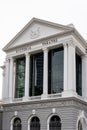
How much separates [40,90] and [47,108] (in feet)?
11.6

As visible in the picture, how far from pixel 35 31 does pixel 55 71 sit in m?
5.98

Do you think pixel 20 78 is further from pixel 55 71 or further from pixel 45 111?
pixel 45 111

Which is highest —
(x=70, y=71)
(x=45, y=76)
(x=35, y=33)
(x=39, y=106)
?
(x=35, y=33)

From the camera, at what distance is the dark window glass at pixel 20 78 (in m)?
39.3

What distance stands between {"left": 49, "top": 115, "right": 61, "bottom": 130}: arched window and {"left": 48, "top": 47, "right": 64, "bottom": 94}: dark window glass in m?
3.26

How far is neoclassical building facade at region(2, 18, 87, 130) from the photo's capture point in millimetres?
33156

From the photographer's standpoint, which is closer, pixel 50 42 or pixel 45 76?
pixel 45 76

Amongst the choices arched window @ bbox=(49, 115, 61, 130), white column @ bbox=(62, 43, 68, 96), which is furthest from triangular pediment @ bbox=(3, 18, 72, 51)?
arched window @ bbox=(49, 115, 61, 130)

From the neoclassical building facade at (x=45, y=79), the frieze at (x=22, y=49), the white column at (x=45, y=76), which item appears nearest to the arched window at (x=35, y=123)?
the neoclassical building facade at (x=45, y=79)

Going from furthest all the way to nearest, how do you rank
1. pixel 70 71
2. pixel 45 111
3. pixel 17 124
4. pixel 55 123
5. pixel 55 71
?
pixel 17 124
pixel 55 71
pixel 45 111
pixel 55 123
pixel 70 71

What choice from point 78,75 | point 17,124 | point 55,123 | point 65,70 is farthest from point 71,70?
point 17,124

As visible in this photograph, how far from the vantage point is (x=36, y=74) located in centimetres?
3834

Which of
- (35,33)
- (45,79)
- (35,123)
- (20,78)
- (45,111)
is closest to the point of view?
(45,111)

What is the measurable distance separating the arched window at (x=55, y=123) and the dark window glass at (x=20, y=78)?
22.3ft
